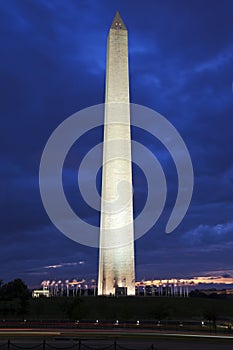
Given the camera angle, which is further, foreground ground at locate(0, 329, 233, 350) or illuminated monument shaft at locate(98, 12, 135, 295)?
illuminated monument shaft at locate(98, 12, 135, 295)

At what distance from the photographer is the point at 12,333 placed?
25.8m

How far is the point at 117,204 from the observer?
47.1 m

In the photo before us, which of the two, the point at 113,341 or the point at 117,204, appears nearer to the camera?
the point at 113,341

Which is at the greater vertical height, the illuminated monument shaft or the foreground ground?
the illuminated monument shaft

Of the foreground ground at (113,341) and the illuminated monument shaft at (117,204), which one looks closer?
the foreground ground at (113,341)

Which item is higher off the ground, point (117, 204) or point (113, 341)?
point (117, 204)

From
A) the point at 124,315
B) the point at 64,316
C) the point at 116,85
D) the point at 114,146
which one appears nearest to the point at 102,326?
the point at 124,315

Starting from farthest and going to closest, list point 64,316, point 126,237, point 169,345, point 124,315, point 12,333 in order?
point 126,237 < point 64,316 < point 124,315 < point 12,333 < point 169,345

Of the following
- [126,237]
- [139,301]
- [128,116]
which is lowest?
[139,301]

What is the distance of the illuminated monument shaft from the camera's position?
46.8 m

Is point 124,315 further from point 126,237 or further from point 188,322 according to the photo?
Answer: point 126,237

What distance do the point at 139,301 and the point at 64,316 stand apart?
24.0ft

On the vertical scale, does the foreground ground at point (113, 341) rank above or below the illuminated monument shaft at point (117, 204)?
below

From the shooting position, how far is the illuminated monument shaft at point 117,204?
154 feet
